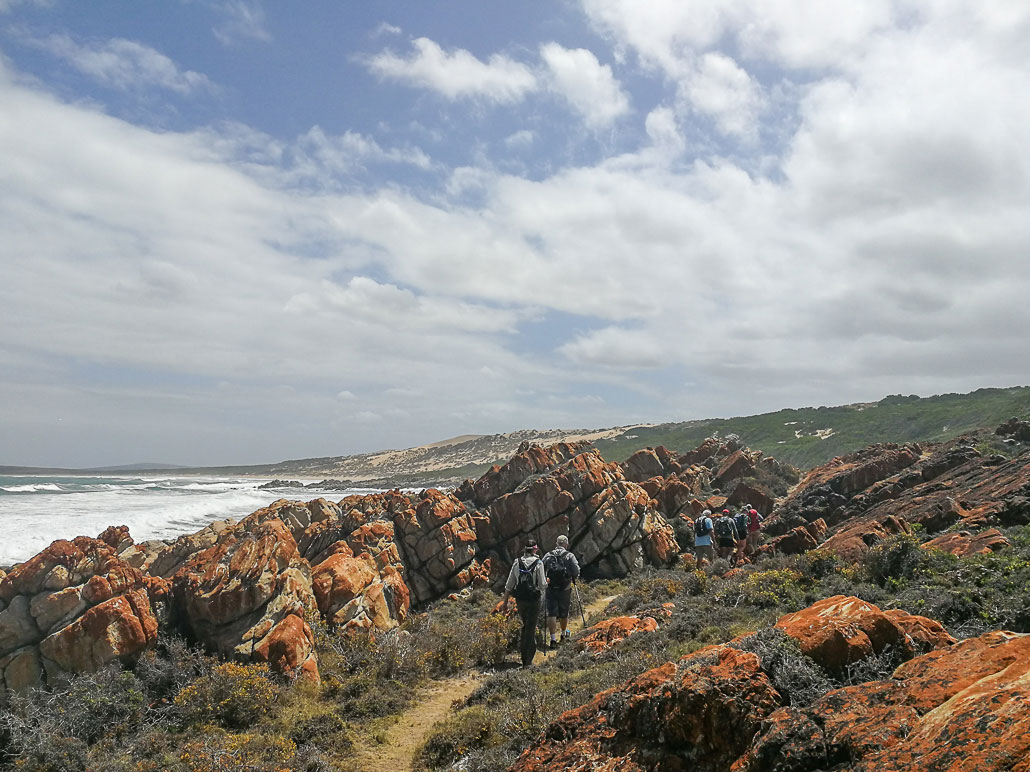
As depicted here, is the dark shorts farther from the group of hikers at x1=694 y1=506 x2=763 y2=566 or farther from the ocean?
the ocean

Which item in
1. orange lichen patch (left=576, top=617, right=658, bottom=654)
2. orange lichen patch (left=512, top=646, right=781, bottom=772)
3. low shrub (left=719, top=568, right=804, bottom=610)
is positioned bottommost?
orange lichen patch (left=576, top=617, right=658, bottom=654)

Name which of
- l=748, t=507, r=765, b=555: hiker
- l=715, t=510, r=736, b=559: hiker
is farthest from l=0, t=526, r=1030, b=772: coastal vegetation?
l=748, t=507, r=765, b=555: hiker

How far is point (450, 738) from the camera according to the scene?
7.10 metres

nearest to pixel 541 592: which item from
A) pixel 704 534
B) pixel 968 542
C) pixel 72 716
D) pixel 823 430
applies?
pixel 72 716

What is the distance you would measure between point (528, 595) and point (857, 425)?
6522cm

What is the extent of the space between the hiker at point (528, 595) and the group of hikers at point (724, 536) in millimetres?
8063

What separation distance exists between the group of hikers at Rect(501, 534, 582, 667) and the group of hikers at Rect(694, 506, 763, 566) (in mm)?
6740

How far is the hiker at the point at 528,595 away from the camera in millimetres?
10750

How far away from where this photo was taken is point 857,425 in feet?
209

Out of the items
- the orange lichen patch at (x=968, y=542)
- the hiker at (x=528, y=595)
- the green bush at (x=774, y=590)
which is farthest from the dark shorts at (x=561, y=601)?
the orange lichen patch at (x=968, y=542)

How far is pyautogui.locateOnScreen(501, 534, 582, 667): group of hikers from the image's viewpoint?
10836 mm

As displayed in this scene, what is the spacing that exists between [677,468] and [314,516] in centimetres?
2321

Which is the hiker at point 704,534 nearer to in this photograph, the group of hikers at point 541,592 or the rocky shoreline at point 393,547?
the rocky shoreline at point 393,547

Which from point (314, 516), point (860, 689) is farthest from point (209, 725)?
point (314, 516)
